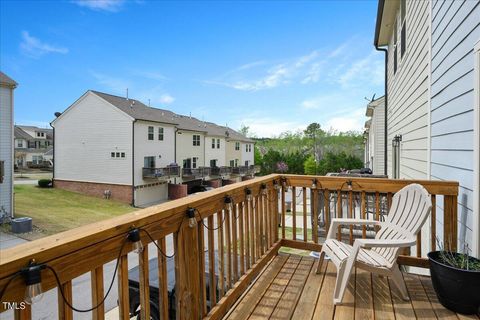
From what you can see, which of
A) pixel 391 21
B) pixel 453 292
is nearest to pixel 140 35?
pixel 391 21

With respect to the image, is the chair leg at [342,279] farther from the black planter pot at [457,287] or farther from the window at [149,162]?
the window at [149,162]

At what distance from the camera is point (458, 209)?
9.21 ft

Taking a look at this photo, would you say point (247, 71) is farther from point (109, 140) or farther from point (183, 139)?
point (109, 140)

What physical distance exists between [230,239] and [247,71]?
3564 cm

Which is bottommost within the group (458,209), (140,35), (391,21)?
(458,209)

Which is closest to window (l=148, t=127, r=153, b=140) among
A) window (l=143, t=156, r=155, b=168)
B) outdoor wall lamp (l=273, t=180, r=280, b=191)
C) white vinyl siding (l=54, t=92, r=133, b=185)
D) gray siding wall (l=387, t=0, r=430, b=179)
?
window (l=143, t=156, r=155, b=168)

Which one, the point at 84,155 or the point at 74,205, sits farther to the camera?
the point at 84,155

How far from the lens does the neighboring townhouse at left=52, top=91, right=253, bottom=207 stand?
66.2 ft

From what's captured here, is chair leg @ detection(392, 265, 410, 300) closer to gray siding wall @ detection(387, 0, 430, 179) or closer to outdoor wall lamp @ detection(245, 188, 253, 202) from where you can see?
outdoor wall lamp @ detection(245, 188, 253, 202)

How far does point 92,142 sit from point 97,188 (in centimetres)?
338

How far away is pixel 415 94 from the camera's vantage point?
4.75 m

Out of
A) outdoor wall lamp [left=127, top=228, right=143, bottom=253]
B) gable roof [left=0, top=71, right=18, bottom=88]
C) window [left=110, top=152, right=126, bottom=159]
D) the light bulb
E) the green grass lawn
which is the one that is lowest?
the green grass lawn

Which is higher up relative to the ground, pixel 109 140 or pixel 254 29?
pixel 254 29

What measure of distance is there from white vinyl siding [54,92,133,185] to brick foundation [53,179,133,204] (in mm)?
307
